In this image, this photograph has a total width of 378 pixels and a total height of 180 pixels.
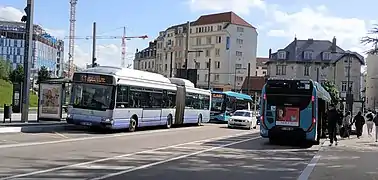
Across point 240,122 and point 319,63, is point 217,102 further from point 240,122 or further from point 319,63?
point 319,63

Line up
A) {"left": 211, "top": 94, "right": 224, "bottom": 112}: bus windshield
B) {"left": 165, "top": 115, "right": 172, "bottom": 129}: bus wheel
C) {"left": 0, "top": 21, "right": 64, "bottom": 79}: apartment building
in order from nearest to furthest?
{"left": 165, "top": 115, "right": 172, "bottom": 129}: bus wheel → {"left": 211, "top": 94, "right": 224, "bottom": 112}: bus windshield → {"left": 0, "top": 21, "right": 64, "bottom": 79}: apartment building

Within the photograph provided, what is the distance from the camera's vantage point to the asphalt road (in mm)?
12336

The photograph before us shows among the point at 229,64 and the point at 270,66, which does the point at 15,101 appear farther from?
the point at 229,64

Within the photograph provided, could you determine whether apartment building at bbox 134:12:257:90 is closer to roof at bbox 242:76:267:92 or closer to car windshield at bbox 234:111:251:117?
roof at bbox 242:76:267:92

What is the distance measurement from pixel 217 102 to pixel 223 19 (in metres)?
69.5

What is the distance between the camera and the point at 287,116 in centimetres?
2394

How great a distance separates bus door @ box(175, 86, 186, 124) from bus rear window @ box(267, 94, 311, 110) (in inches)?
515

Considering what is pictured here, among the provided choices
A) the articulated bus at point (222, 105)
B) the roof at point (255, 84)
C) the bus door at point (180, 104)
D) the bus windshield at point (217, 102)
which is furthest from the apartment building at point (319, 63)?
the bus door at point (180, 104)

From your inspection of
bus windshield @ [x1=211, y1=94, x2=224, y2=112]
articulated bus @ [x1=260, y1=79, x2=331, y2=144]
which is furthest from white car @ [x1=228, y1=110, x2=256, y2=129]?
articulated bus @ [x1=260, y1=79, x2=331, y2=144]

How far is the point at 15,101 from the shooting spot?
40188 millimetres

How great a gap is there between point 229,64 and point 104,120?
299 ft

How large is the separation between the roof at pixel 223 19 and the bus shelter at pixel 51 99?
9035 cm

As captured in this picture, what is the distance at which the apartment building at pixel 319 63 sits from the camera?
100000 mm

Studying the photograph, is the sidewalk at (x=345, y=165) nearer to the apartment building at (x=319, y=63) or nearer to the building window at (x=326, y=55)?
the apartment building at (x=319, y=63)
